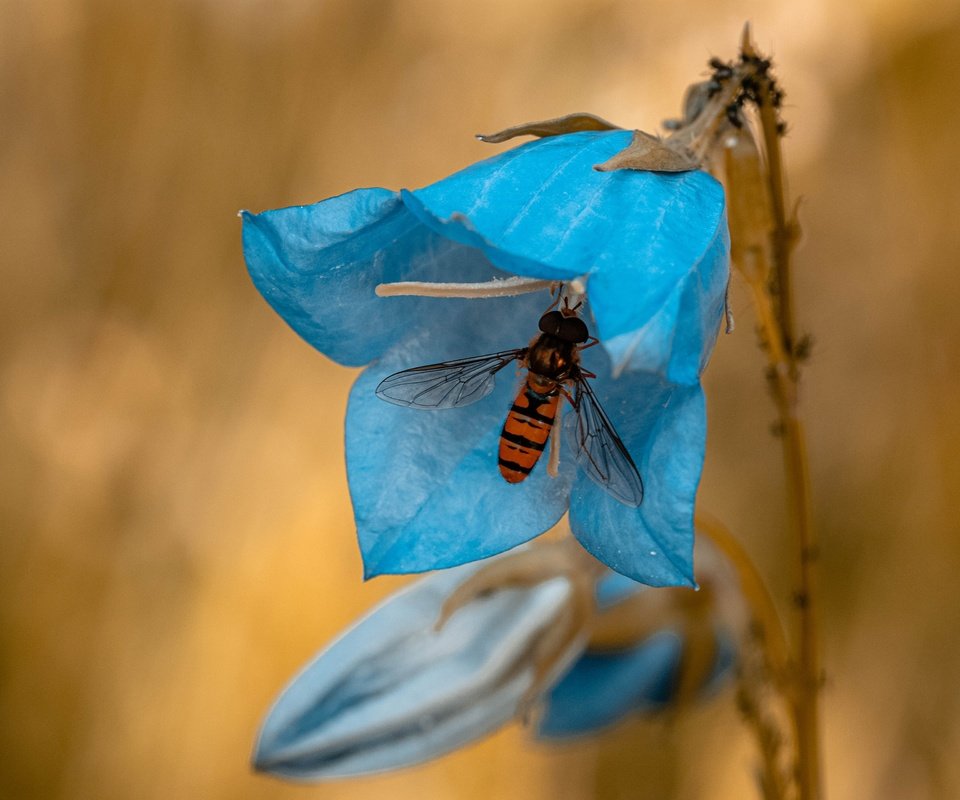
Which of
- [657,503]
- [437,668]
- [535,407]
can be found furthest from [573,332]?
[437,668]

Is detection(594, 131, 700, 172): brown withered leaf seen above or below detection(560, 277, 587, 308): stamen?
above

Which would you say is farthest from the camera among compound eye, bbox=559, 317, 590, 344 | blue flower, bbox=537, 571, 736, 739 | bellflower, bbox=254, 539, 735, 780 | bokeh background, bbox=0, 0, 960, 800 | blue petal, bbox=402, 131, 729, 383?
bokeh background, bbox=0, 0, 960, 800

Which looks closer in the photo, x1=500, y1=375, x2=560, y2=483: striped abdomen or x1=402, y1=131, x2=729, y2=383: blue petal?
x1=402, y1=131, x2=729, y2=383: blue petal

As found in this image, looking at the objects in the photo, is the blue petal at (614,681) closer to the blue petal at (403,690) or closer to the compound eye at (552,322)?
the blue petal at (403,690)

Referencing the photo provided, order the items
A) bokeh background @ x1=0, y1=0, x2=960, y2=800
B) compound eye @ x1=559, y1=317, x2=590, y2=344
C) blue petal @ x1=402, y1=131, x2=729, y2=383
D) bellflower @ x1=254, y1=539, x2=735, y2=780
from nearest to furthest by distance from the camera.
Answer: blue petal @ x1=402, y1=131, x2=729, y2=383
compound eye @ x1=559, y1=317, x2=590, y2=344
bellflower @ x1=254, y1=539, x2=735, y2=780
bokeh background @ x1=0, y1=0, x2=960, y2=800

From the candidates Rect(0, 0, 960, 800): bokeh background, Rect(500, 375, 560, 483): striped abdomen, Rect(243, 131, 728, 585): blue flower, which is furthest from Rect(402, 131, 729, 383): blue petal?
Rect(0, 0, 960, 800): bokeh background

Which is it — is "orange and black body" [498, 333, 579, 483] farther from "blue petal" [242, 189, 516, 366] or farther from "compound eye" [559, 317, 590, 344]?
"blue petal" [242, 189, 516, 366]
